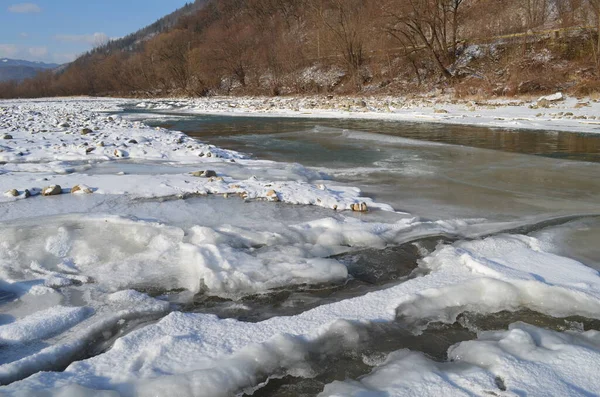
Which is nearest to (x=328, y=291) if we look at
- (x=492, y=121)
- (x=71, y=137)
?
(x=71, y=137)

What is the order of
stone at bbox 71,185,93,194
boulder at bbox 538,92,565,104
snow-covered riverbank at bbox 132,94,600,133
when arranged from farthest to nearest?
1. boulder at bbox 538,92,565,104
2. snow-covered riverbank at bbox 132,94,600,133
3. stone at bbox 71,185,93,194

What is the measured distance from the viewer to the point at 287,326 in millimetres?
1905

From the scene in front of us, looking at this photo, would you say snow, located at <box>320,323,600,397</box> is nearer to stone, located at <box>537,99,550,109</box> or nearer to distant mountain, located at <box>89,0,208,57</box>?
stone, located at <box>537,99,550,109</box>

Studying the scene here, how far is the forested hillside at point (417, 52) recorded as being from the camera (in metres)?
18.9

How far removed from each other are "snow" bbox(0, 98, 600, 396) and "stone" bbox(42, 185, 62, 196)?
84 mm

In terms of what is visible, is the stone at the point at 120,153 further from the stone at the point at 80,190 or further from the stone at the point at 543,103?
the stone at the point at 543,103

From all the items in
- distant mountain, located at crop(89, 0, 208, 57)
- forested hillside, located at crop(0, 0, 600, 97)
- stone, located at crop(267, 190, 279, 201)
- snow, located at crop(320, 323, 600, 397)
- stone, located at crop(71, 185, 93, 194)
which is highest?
distant mountain, located at crop(89, 0, 208, 57)

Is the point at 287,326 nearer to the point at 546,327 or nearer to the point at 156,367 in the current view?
the point at 156,367

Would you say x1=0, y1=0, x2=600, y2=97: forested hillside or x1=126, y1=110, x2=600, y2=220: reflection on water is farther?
x1=0, y1=0, x2=600, y2=97: forested hillside

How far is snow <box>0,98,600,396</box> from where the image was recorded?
1.56 meters

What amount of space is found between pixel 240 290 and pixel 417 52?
26274 millimetres

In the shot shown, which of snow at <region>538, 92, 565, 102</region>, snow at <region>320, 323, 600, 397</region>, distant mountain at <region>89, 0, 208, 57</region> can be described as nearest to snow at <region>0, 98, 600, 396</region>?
snow at <region>320, 323, 600, 397</region>

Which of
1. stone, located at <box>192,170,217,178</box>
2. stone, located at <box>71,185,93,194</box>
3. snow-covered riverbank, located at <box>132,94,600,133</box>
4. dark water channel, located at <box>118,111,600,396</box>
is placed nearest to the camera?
dark water channel, located at <box>118,111,600,396</box>

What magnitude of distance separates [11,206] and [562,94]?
1658 centimetres
